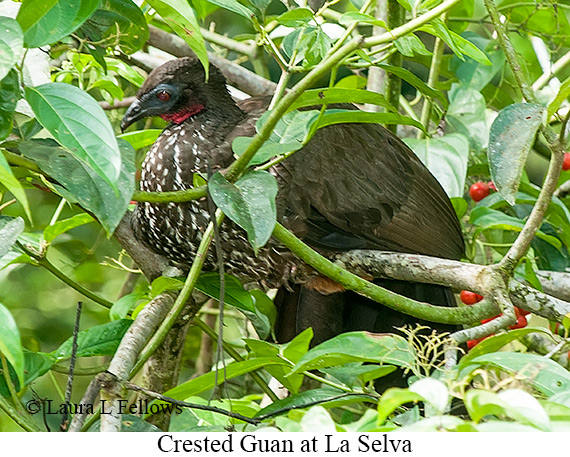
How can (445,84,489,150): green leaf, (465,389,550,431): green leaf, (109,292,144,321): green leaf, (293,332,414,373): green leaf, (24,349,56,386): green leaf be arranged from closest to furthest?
(465,389,550,431): green leaf → (293,332,414,373): green leaf → (24,349,56,386): green leaf → (109,292,144,321): green leaf → (445,84,489,150): green leaf

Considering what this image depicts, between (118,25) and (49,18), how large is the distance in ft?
1.74

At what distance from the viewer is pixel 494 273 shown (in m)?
1.24

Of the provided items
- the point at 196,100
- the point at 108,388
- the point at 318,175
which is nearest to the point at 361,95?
the point at 108,388

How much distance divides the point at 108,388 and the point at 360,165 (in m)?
1.05

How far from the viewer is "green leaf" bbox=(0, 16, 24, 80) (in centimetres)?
77

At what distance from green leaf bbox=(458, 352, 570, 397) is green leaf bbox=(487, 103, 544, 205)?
285 mm

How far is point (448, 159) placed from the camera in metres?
1.95

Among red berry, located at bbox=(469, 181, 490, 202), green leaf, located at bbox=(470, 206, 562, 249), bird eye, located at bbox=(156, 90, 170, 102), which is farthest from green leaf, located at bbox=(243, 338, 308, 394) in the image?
red berry, located at bbox=(469, 181, 490, 202)

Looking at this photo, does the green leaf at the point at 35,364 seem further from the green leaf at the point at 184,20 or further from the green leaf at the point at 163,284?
the green leaf at the point at 184,20

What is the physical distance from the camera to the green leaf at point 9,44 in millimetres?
773

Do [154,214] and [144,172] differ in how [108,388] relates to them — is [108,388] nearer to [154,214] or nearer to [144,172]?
[154,214]

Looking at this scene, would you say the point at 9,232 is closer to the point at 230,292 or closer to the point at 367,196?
the point at 230,292

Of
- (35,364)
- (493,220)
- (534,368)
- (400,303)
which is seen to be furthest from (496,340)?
(493,220)

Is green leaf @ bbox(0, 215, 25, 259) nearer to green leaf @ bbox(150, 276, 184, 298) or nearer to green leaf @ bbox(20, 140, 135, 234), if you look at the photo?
green leaf @ bbox(20, 140, 135, 234)
